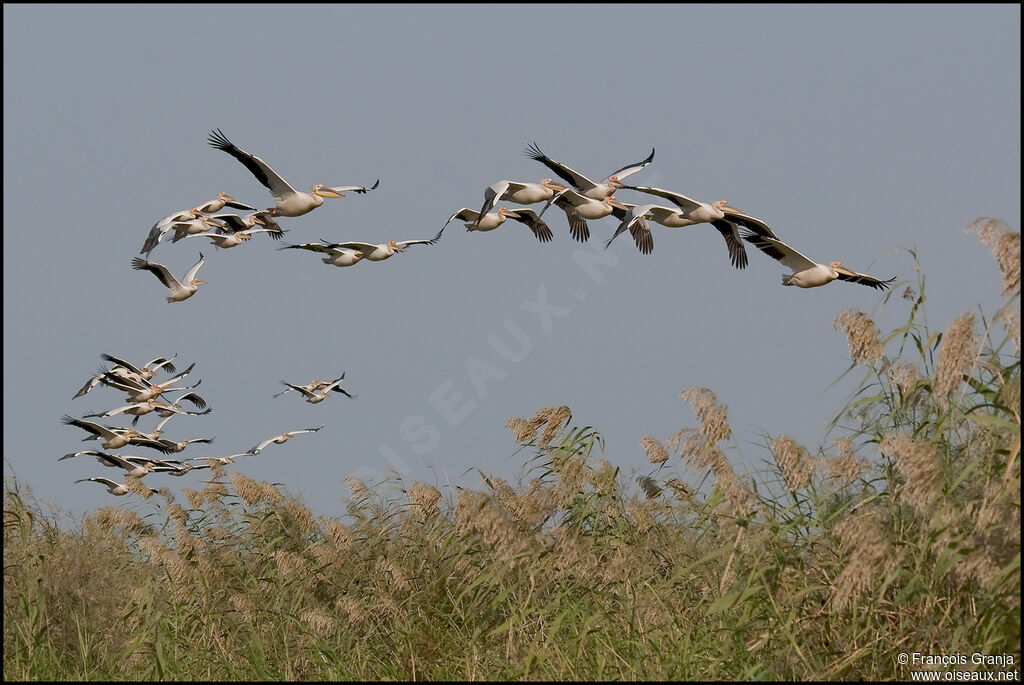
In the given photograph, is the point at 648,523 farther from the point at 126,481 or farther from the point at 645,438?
the point at 126,481

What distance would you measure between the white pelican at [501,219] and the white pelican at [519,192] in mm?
206

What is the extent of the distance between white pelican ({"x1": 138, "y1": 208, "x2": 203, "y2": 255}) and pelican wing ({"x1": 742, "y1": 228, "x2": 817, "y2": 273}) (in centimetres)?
557

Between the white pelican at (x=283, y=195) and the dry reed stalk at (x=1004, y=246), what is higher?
the white pelican at (x=283, y=195)

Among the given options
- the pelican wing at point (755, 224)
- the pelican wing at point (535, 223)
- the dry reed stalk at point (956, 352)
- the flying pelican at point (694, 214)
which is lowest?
the dry reed stalk at point (956, 352)

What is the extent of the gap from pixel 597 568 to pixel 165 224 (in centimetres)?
600

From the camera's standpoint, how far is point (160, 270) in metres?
12.2

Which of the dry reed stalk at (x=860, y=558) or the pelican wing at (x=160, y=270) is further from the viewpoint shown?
the pelican wing at (x=160, y=270)

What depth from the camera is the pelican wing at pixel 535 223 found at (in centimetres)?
1285

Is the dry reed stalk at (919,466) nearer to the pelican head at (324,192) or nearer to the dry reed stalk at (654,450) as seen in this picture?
the dry reed stalk at (654,450)

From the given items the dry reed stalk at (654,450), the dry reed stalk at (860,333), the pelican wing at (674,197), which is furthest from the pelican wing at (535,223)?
the dry reed stalk at (860,333)

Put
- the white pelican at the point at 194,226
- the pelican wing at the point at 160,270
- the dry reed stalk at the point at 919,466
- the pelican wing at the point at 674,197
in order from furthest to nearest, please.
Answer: the pelican wing at the point at 160,270 < the white pelican at the point at 194,226 < the pelican wing at the point at 674,197 < the dry reed stalk at the point at 919,466

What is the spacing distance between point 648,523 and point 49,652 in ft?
13.3

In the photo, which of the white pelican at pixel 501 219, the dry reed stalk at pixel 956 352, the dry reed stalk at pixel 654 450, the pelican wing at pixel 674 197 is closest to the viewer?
the dry reed stalk at pixel 956 352

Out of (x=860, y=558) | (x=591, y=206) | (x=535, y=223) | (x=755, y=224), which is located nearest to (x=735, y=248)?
(x=591, y=206)
